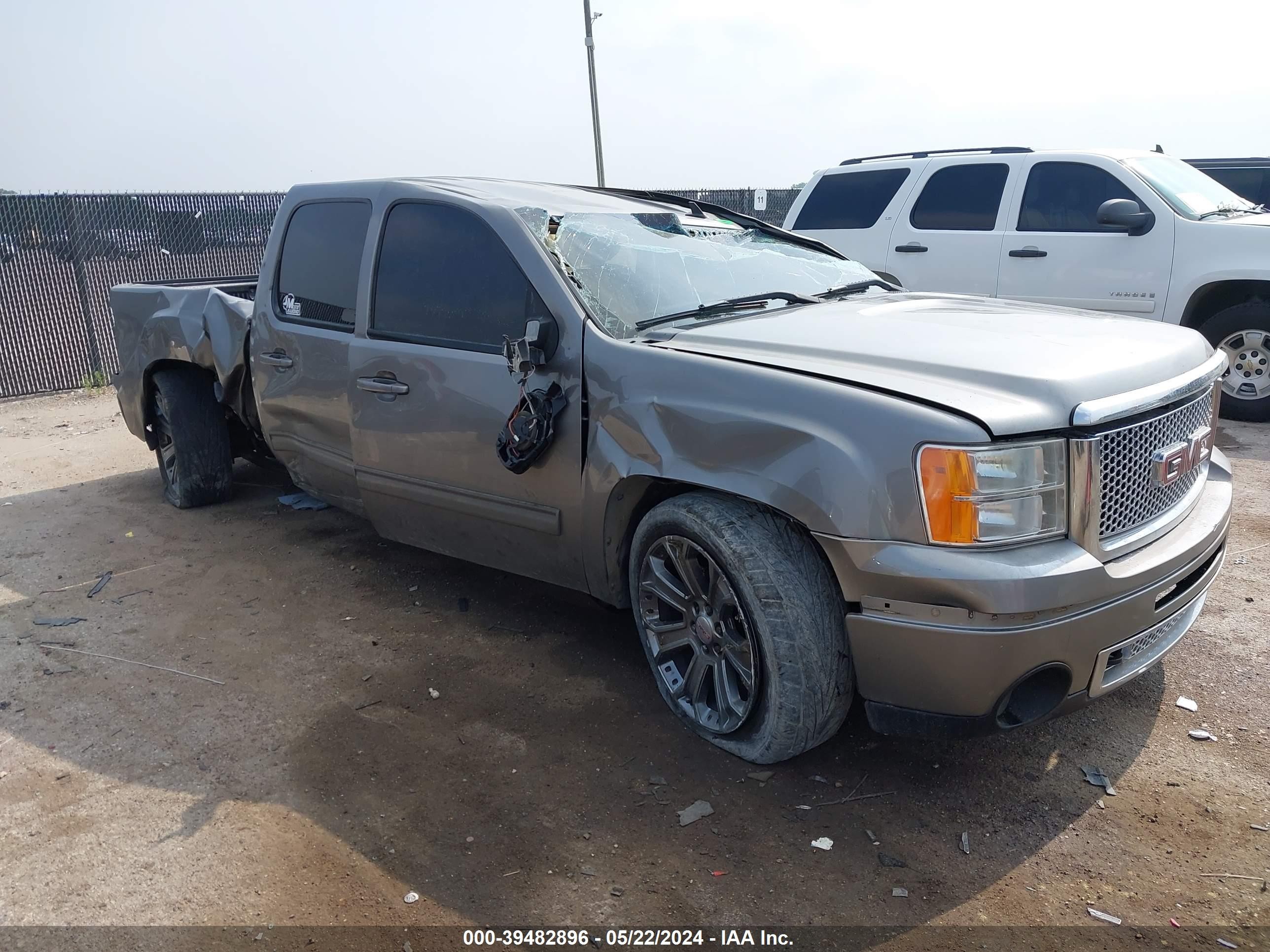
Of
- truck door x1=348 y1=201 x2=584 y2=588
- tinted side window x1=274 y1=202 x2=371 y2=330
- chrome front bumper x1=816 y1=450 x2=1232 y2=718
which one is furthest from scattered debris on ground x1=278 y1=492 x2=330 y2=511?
chrome front bumper x1=816 y1=450 x2=1232 y2=718

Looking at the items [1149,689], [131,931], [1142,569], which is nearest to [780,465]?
[1142,569]

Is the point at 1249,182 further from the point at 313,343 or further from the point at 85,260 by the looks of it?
the point at 85,260

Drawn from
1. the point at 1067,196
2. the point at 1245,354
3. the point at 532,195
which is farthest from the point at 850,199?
the point at 532,195

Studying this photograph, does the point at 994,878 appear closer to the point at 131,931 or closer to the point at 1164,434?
the point at 1164,434

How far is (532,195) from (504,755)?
2.27 metres

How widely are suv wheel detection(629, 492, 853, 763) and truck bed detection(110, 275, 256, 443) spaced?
3113 millimetres

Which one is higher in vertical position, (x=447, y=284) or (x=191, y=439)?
(x=447, y=284)

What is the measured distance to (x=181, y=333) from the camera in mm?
5680

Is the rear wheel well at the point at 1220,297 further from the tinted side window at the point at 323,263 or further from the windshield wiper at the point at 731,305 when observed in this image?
the tinted side window at the point at 323,263

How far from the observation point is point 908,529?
102 inches

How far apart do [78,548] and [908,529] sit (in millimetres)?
4868

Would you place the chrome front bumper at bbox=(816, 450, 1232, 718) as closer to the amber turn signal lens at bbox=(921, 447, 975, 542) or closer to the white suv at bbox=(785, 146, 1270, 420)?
the amber turn signal lens at bbox=(921, 447, 975, 542)

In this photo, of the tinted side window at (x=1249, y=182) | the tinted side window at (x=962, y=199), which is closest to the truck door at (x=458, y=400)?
the tinted side window at (x=962, y=199)

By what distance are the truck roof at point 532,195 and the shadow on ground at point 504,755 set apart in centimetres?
174
